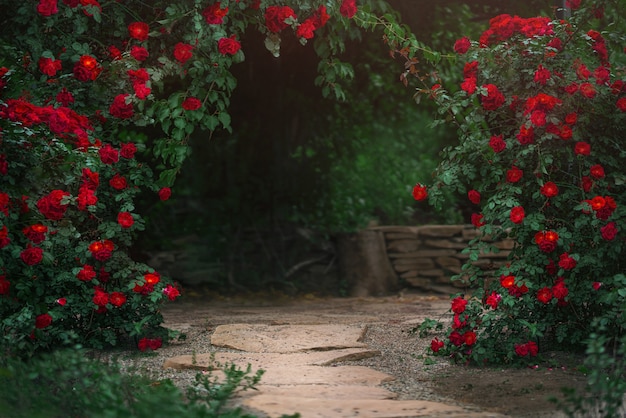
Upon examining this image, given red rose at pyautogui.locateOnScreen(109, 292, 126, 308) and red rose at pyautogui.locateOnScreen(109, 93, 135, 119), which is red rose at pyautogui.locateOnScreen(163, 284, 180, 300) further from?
red rose at pyautogui.locateOnScreen(109, 93, 135, 119)

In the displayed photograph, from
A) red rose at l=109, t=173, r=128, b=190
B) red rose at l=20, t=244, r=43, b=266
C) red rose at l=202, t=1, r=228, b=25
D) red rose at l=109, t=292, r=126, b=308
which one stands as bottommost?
red rose at l=109, t=292, r=126, b=308

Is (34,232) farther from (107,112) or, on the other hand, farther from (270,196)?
(270,196)

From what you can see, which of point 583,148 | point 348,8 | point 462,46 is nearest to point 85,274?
point 348,8

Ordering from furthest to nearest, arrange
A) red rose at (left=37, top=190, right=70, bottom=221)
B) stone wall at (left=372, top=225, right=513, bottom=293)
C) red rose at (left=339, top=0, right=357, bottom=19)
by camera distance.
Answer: stone wall at (left=372, top=225, right=513, bottom=293), red rose at (left=339, top=0, right=357, bottom=19), red rose at (left=37, top=190, right=70, bottom=221)

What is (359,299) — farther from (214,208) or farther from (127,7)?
(127,7)

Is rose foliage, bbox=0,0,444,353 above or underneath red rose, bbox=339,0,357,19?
underneath

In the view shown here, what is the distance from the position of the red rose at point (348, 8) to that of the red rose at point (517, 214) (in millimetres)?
1513

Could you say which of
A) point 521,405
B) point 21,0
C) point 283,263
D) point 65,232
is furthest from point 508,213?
point 283,263

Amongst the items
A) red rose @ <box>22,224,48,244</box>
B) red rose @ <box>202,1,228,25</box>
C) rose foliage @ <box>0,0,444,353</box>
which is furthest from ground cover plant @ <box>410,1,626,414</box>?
red rose @ <box>22,224,48,244</box>

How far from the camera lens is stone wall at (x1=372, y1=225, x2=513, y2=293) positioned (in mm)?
8664

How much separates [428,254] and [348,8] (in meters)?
4.22

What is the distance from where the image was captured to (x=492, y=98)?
4453mm

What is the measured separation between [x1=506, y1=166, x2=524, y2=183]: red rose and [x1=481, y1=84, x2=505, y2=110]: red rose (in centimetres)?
34

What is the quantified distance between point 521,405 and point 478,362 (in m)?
0.87
